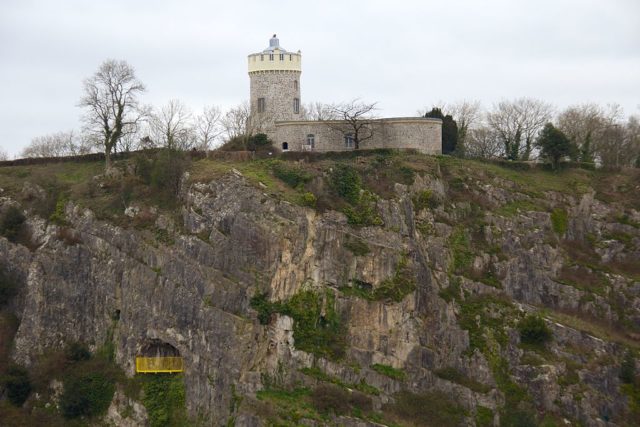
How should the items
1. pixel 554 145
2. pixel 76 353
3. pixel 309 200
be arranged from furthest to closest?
pixel 554 145, pixel 76 353, pixel 309 200

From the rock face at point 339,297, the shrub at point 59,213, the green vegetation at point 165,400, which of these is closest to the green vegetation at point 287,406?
the rock face at point 339,297

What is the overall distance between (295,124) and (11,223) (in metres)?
17.9

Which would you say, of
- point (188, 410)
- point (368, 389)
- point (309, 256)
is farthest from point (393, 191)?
point (188, 410)

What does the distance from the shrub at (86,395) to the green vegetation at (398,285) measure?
49.1ft

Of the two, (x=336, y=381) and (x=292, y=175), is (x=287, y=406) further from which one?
(x=292, y=175)

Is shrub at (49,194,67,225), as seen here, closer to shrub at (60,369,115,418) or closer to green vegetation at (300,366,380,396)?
shrub at (60,369,115,418)

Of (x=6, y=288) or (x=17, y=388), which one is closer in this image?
(x=17, y=388)

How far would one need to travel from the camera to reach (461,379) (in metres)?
69.8

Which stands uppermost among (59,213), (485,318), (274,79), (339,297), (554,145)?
(274,79)

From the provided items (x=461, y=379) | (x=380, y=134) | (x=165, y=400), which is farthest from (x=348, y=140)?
(x=165, y=400)

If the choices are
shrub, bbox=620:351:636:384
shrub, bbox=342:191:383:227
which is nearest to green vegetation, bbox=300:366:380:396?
shrub, bbox=342:191:383:227

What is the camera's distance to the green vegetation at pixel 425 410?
67.4 m

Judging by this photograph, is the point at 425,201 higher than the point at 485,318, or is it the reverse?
the point at 425,201

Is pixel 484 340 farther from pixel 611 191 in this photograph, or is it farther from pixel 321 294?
pixel 611 191
